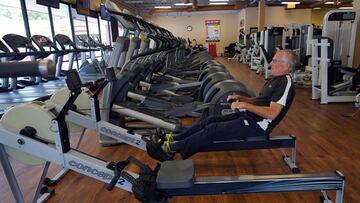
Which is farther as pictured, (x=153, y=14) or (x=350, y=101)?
(x=153, y=14)

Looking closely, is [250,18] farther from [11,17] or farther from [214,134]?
[214,134]

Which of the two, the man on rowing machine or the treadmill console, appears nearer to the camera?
the treadmill console

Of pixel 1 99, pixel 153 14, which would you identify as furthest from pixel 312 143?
pixel 153 14

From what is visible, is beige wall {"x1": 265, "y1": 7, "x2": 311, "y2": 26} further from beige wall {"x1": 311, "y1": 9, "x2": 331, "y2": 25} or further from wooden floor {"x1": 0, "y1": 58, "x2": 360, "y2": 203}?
wooden floor {"x1": 0, "y1": 58, "x2": 360, "y2": 203}

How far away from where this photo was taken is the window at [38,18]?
664 centimetres

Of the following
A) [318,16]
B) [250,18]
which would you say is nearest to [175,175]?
[250,18]

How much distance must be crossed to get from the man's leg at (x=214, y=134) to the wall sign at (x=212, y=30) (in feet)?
56.6

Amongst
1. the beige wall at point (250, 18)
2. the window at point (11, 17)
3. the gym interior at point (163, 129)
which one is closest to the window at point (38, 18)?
the gym interior at point (163, 129)

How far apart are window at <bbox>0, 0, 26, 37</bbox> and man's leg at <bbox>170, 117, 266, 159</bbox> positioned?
219 inches

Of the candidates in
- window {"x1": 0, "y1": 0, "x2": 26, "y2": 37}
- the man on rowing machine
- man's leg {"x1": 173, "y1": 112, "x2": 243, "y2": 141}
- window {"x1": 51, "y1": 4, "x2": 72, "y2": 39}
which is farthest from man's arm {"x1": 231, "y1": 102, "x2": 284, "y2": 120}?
window {"x1": 51, "y1": 4, "x2": 72, "y2": 39}

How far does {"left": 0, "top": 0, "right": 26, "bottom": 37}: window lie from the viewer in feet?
19.8

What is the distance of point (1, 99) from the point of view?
4938 mm

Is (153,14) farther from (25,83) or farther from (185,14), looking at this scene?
(25,83)

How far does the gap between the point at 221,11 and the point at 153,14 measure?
174 inches
